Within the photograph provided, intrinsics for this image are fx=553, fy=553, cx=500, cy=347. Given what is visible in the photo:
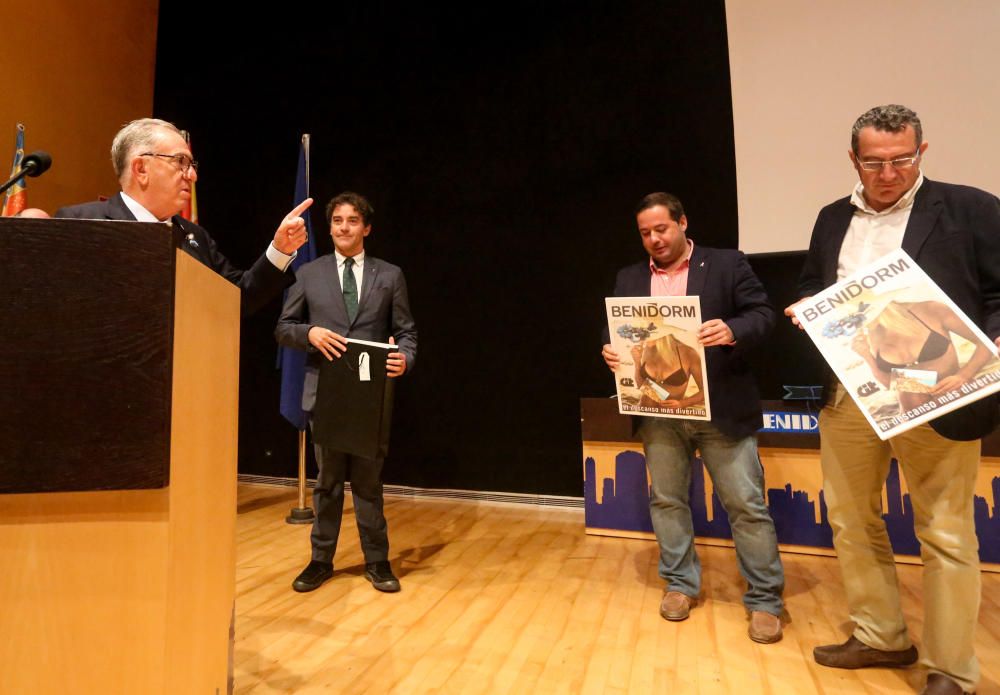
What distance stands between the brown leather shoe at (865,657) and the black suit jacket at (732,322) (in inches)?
26.6

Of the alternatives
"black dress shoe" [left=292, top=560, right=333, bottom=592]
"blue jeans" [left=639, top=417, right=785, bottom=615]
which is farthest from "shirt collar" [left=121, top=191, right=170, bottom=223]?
"blue jeans" [left=639, top=417, right=785, bottom=615]

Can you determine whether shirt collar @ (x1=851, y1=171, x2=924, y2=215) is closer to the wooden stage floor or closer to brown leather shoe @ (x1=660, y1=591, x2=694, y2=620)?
the wooden stage floor

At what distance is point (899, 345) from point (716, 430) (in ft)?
2.24

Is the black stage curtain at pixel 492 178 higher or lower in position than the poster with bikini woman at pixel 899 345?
higher

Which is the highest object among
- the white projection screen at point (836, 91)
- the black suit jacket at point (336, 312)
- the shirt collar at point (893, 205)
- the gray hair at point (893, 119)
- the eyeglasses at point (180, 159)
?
the white projection screen at point (836, 91)

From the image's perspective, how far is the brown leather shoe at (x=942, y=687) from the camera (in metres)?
1.38

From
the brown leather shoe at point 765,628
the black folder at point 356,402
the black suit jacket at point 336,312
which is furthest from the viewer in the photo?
the black suit jacket at point 336,312

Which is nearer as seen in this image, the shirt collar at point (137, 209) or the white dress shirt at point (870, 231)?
the shirt collar at point (137, 209)

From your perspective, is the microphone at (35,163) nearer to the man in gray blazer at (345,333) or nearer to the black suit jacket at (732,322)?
the man in gray blazer at (345,333)

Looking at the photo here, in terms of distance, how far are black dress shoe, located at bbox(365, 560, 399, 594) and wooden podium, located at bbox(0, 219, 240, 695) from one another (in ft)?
5.39

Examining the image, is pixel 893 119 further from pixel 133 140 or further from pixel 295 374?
pixel 295 374

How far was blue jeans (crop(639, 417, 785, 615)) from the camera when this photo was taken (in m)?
1.90

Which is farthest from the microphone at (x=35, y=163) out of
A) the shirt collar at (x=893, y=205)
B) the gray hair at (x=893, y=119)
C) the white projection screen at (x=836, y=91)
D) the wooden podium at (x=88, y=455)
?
the white projection screen at (x=836, y=91)

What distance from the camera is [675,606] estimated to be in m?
1.96
